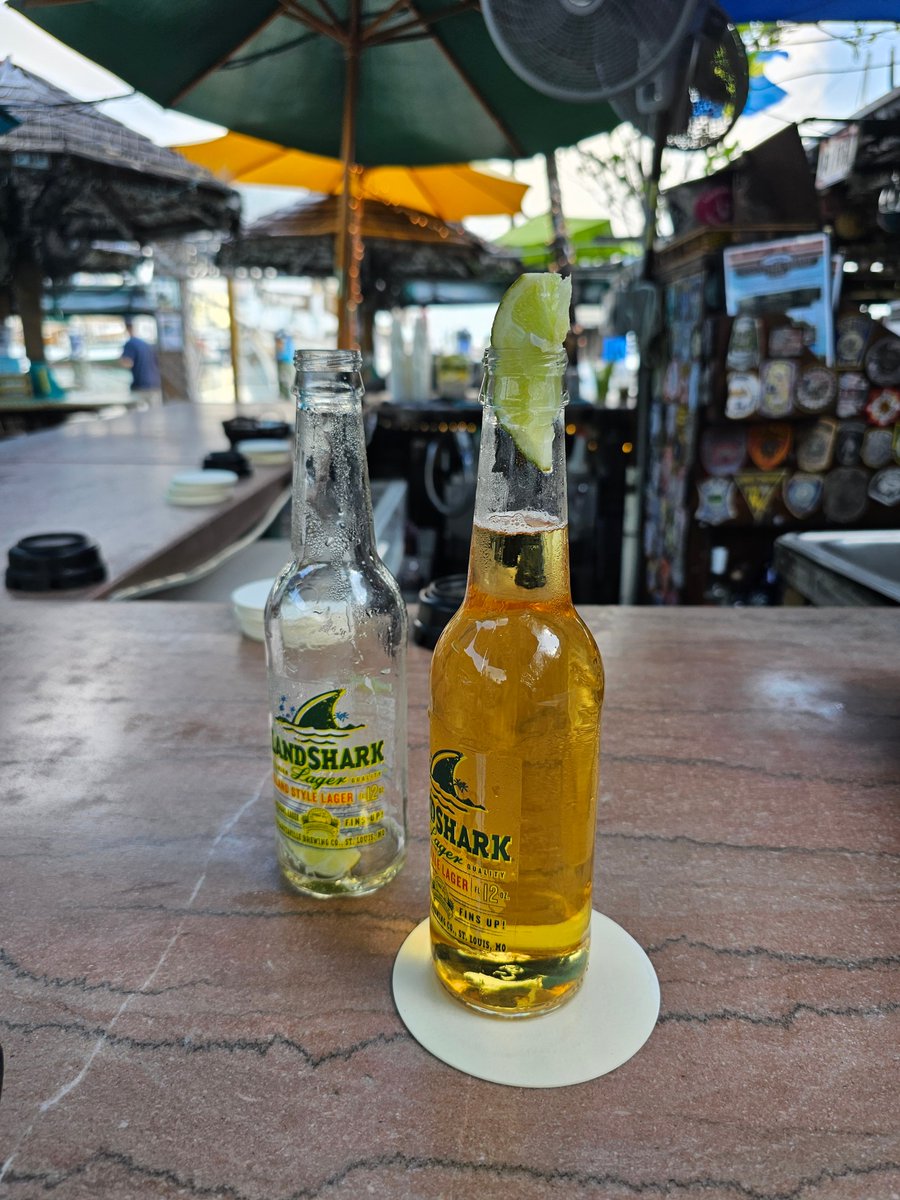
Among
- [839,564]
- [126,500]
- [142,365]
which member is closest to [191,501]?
[126,500]

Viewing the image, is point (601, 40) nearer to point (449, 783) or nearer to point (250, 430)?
point (250, 430)

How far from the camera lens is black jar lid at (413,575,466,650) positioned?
102 cm

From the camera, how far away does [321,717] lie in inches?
20.1

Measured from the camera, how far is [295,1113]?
392 millimetres

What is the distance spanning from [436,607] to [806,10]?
90.3 inches

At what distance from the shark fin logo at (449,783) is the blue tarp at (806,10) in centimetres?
→ 257

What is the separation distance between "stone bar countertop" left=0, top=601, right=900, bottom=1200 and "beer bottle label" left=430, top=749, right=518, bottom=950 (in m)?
0.07

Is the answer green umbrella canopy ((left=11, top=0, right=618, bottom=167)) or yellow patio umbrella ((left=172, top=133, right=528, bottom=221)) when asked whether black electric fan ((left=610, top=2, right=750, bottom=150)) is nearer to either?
green umbrella canopy ((left=11, top=0, right=618, bottom=167))

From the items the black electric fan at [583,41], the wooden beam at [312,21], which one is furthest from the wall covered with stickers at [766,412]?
the wooden beam at [312,21]

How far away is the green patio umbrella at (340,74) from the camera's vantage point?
212cm

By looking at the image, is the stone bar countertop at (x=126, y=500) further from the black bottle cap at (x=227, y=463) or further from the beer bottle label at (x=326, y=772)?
the beer bottle label at (x=326, y=772)

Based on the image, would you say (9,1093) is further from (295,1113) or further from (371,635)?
(371,635)

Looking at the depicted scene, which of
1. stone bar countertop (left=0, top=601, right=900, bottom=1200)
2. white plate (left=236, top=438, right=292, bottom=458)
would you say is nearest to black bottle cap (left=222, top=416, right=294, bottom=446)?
white plate (left=236, top=438, right=292, bottom=458)

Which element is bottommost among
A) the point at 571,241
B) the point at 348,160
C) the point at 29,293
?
the point at 348,160
